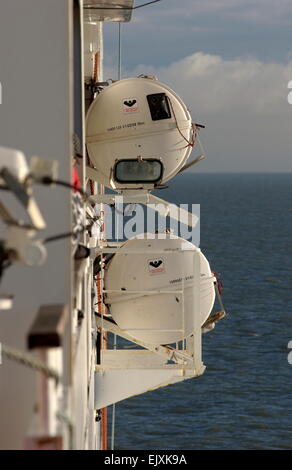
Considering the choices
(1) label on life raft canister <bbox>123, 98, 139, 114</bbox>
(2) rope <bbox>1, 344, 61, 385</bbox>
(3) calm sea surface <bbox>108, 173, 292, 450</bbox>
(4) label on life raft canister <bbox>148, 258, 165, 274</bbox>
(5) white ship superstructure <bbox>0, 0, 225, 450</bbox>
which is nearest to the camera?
(2) rope <bbox>1, 344, 61, 385</bbox>

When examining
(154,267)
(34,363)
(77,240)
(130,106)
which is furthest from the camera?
(154,267)

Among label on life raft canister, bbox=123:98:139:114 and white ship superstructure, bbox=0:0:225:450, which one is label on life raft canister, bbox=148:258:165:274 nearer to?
white ship superstructure, bbox=0:0:225:450

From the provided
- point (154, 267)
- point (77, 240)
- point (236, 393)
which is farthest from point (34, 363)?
point (236, 393)

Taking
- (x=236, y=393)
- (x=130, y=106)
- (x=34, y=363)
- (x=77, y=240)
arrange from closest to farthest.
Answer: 1. (x=34, y=363)
2. (x=77, y=240)
3. (x=130, y=106)
4. (x=236, y=393)

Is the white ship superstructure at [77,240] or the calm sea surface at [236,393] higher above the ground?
the white ship superstructure at [77,240]

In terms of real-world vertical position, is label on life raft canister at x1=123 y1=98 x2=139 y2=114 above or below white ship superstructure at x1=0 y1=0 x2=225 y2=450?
above

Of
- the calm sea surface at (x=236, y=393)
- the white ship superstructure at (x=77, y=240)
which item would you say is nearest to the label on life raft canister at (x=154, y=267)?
the white ship superstructure at (x=77, y=240)

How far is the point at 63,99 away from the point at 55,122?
6.9 inches

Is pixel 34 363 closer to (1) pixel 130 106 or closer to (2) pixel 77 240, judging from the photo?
(2) pixel 77 240

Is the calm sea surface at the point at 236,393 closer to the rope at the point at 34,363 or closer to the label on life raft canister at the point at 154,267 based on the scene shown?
the label on life raft canister at the point at 154,267

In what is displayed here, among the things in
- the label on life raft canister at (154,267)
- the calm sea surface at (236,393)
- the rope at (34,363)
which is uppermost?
the rope at (34,363)

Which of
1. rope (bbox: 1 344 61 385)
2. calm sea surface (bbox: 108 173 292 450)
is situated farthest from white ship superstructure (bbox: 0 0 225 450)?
calm sea surface (bbox: 108 173 292 450)

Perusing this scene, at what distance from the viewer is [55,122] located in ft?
28.8

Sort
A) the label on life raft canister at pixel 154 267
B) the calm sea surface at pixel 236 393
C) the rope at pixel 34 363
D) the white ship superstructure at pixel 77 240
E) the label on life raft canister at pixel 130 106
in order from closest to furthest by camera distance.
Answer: the rope at pixel 34 363, the white ship superstructure at pixel 77 240, the label on life raft canister at pixel 130 106, the label on life raft canister at pixel 154 267, the calm sea surface at pixel 236 393
